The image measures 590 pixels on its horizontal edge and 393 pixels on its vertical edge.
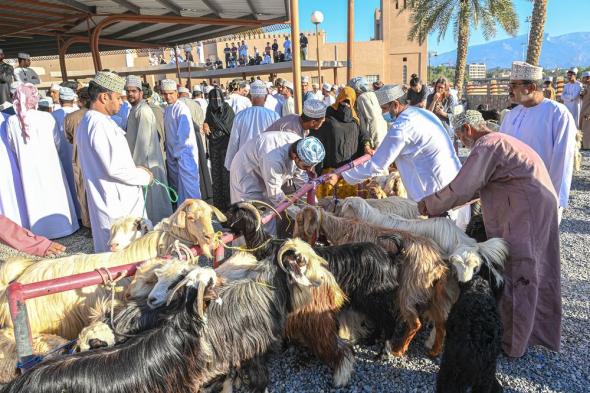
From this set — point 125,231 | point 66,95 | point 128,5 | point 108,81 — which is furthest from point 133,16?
point 125,231

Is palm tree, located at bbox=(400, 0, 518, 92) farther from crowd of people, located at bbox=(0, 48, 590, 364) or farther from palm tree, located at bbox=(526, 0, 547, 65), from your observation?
crowd of people, located at bbox=(0, 48, 590, 364)

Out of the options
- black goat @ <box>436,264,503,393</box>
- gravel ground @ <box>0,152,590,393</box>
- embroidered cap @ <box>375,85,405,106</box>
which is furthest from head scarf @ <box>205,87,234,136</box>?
black goat @ <box>436,264,503,393</box>

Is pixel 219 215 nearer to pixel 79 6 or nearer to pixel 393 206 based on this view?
pixel 393 206

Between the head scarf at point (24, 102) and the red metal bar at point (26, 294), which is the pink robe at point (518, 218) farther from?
the head scarf at point (24, 102)

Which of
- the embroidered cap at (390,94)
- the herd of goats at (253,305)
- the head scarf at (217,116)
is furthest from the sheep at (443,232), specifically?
the head scarf at (217,116)

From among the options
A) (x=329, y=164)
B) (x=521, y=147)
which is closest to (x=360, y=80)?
(x=329, y=164)

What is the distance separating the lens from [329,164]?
→ 15.2 ft

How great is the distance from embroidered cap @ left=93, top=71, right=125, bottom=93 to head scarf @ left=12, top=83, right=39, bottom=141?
2382 millimetres

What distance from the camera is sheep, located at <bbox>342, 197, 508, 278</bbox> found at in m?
2.54

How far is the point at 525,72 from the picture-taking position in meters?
3.55

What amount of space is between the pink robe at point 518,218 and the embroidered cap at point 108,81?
2.67m

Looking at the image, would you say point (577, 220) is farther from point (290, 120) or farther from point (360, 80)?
point (290, 120)

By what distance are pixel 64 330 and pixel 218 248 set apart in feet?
3.43

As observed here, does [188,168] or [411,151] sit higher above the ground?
[411,151]
